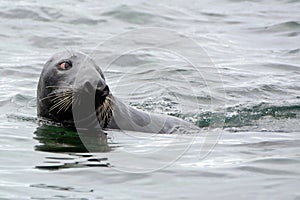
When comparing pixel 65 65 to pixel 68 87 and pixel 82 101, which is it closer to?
pixel 68 87

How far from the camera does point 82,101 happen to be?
277 inches

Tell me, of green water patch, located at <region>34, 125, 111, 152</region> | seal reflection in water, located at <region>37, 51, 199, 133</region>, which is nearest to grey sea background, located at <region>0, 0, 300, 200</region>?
green water patch, located at <region>34, 125, 111, 152</region>

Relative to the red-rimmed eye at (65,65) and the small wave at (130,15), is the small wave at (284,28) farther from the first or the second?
the red-rimmed eye at (65,65)

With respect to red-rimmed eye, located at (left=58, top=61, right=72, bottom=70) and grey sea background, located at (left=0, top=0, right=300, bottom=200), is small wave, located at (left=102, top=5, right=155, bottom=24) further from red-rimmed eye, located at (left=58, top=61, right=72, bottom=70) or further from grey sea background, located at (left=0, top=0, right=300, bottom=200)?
red-rimmed eye, located at (left=58, top=61, right=72, bottom=70)

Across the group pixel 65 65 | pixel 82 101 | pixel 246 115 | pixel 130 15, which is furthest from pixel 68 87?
pixel 130 15

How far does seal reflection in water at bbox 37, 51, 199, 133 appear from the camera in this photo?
700cm

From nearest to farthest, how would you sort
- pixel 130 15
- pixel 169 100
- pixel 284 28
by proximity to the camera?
pixel 169 100
pixel 284 28
pixel 130 15

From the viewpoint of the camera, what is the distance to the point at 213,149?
6.93 m

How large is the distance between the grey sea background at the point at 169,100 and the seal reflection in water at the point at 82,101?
152 mm

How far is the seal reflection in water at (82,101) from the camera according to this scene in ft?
23.0

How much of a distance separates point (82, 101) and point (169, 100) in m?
3.29

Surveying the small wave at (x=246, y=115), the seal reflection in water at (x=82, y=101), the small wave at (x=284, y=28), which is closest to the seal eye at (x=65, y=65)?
the seal reflection in water at (x=82, y=101)

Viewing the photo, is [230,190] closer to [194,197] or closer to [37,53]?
[194,197]

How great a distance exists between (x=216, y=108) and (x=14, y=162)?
3832mm
